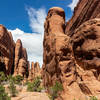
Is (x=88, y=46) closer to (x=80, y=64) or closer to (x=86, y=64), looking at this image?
(x=86, y=64)

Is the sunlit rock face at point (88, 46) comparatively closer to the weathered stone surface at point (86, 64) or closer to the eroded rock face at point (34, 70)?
the weathered stone surface at point (86, 64)

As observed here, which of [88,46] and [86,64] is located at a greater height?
[88,46]

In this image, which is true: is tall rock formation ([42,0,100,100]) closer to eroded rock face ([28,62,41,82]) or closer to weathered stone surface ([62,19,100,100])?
weathered stone surface ([62,19,100,100])

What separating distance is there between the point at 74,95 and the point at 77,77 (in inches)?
105

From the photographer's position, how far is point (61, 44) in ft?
44.2

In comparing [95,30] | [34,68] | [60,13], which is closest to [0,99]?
[95,30]

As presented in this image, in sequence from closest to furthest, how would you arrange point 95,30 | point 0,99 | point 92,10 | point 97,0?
point 0,99 < point 95,30 < point 97,0 < point 92,10

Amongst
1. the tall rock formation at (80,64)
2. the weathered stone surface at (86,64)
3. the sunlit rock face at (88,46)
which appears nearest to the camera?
the weathered stone surface at (86,64)

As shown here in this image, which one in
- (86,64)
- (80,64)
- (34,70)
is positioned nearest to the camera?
(86,64)

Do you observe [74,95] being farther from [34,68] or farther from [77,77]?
[34,68]

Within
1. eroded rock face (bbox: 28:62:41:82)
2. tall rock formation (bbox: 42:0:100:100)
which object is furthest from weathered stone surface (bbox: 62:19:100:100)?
eroded rock face (bbox: 28:62:41:82)

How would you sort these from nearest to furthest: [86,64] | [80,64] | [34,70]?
[86,64] → [80,64] → [34,70]

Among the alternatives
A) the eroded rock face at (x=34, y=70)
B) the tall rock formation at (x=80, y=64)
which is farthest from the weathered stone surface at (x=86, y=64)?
the eroded rock face at (x=34, y=70)

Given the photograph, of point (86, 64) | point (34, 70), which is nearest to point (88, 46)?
point (86, 64)
